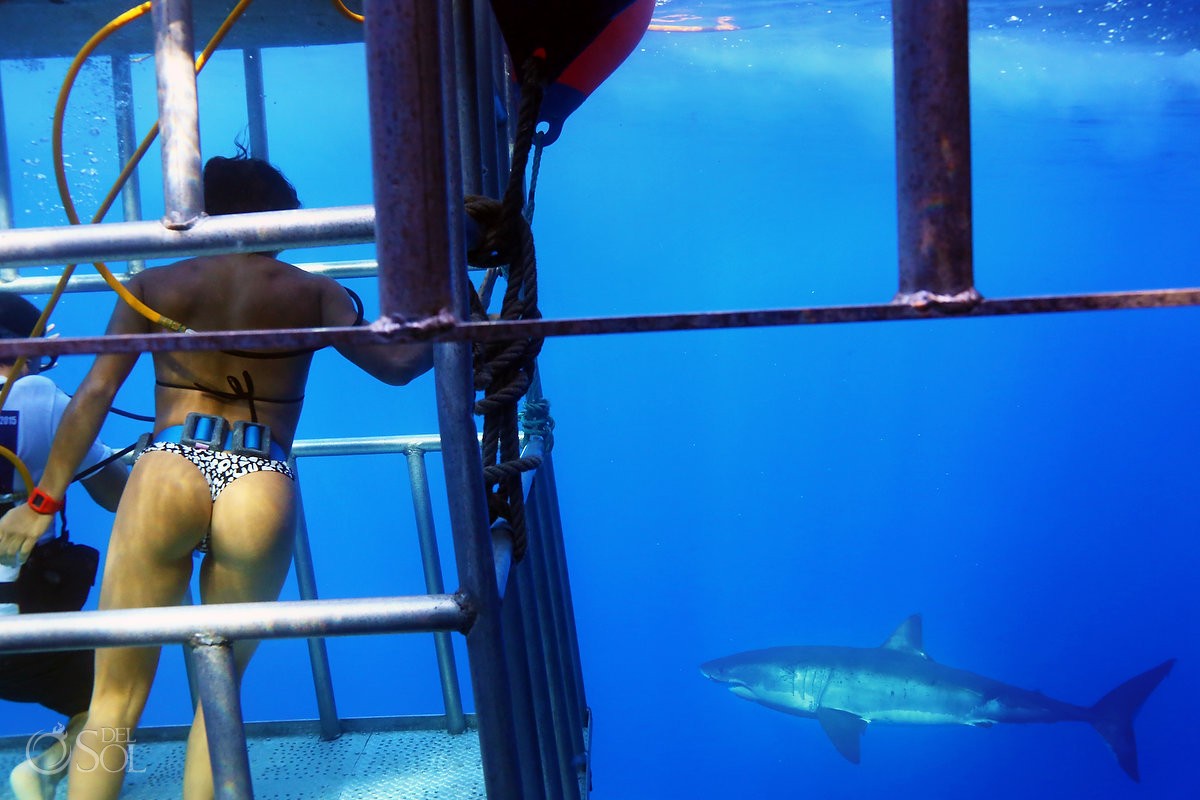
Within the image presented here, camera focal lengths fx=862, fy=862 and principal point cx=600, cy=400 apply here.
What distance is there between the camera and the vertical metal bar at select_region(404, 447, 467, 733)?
120 inches

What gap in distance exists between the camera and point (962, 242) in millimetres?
764

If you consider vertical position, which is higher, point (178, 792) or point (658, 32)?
point (658, 32)

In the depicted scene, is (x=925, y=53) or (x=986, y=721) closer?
(x=925, y=53)

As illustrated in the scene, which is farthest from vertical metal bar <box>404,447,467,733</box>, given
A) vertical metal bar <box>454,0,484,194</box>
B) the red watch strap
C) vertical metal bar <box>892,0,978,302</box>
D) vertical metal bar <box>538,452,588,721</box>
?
vertical metal bar <box>892,0,978,302</box>

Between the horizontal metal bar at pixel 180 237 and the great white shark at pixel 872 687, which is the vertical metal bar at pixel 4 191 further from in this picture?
the great white shark at pixel 872 687

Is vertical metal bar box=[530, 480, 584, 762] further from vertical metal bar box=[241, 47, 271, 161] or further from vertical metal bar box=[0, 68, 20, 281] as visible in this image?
vertical metal bar box=[0, 68, 20, 281]

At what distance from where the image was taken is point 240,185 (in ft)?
7.46

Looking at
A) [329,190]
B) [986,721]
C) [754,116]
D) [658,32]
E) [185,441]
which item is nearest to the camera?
[185,441]

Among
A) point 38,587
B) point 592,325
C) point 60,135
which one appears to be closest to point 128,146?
point 38,587

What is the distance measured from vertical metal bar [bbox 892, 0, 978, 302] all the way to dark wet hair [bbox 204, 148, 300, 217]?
1.88 metres

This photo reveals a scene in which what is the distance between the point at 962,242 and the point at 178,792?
2.94 m

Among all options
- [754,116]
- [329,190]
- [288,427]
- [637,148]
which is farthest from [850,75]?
[329,190]

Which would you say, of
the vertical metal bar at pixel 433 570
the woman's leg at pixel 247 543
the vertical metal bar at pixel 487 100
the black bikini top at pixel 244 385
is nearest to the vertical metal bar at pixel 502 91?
the vertical metal bar at pixel 487 100

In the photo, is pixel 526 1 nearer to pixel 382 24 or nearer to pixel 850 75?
pixel 382 24
